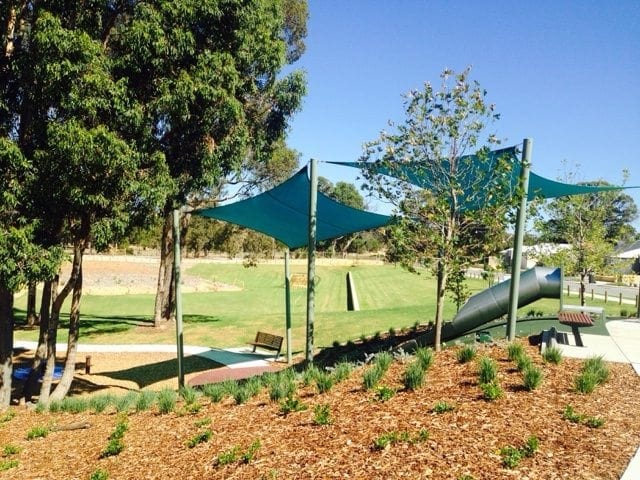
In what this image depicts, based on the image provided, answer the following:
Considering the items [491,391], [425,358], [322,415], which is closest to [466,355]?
[425,358]

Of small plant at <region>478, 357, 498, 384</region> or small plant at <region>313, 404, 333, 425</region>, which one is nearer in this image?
small plant at <region>313, 404, 333, 425</region>

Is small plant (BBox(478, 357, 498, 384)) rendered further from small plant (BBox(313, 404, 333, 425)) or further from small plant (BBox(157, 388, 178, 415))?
small plant (BBox(157, 388, 178, 415))

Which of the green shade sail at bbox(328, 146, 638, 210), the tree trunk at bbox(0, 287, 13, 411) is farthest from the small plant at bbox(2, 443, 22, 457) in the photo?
the green shade sail at bbox(328, 146, 638, 210)

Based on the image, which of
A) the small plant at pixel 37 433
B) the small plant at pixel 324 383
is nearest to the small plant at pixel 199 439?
the small plant at pixel 324 383

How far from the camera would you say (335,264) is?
75.0 m

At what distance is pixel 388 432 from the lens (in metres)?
5.32

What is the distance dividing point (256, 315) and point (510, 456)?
66.4 ft

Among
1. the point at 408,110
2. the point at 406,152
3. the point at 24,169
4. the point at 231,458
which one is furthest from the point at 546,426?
the point at 24,169

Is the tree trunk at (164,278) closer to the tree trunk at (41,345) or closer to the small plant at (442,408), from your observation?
the tree trunk at (41,345)

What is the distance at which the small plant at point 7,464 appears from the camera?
6371 mm

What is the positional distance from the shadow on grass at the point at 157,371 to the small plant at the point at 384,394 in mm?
8482

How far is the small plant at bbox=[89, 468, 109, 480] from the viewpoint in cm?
554

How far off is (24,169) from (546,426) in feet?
30.7

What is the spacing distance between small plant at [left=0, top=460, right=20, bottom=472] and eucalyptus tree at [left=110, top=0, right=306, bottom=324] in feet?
17.7
